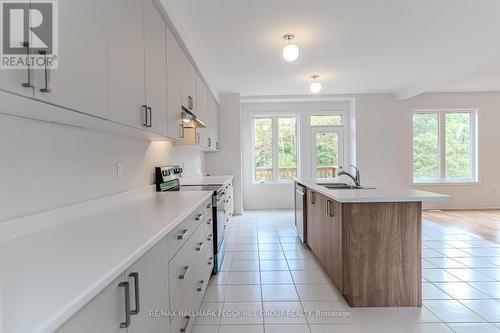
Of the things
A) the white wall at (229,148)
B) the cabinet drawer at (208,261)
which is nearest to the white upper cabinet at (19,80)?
the cabinet drawer at (208,261)

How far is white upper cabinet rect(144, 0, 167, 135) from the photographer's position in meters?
2.02

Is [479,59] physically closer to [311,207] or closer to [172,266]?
[311,207]

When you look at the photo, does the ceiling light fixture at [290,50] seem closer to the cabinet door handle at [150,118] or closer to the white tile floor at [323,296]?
the cabinet door handle at [150,118]

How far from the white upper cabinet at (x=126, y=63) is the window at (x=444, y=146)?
6658 millimetres

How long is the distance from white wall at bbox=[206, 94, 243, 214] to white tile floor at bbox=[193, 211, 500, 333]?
2458 millimetres

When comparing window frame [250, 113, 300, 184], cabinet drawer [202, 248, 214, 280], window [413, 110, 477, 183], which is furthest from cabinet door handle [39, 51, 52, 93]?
window [413, 110, 477, 183]

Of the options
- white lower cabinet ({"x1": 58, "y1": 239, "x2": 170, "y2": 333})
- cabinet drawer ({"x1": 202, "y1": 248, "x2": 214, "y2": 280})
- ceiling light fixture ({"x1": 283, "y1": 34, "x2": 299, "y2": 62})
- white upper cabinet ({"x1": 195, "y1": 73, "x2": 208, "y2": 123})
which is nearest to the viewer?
white lower cabinet ({"x1": 58, "y1": 239, "x2": 170, "y2": 333})

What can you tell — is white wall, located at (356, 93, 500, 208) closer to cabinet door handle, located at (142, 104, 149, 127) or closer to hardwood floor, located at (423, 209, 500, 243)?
hardwood floor, located at (423, 209, 500, 243)

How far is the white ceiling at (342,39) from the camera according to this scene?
2794 millimetres

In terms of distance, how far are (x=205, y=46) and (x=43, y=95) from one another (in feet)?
9.82

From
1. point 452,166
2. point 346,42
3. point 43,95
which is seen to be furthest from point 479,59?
point 43,95

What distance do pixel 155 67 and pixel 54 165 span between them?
104 cm

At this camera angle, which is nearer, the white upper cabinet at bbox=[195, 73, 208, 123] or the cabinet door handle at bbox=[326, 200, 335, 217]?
the cabinet door handle at bbox=[326, 200, 335, 217]

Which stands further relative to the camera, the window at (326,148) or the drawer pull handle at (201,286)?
the window at (326,148)
